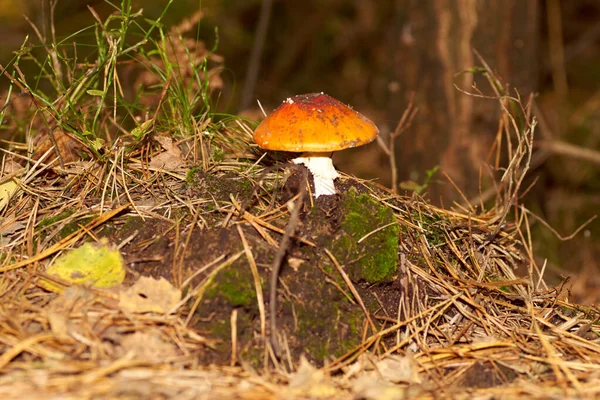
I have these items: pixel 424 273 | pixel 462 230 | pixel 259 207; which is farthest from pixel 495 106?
pixel 259 207

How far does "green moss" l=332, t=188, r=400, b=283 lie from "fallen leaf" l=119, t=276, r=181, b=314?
67 centimetres

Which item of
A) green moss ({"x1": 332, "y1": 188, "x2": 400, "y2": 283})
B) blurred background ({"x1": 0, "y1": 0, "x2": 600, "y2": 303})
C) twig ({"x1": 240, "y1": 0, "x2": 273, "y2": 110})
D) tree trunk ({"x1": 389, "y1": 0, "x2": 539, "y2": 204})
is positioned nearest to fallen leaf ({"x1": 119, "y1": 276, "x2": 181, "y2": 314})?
green moss ({"x1": 332, "y1": 188, "x2": 400, "y2": 283})

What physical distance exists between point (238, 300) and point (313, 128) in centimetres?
79

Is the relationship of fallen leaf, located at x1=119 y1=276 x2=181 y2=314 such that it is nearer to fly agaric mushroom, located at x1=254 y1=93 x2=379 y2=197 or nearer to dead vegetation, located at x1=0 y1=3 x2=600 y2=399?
dead vegetation, located at x1=0 y1=3 x2=600 y2=399

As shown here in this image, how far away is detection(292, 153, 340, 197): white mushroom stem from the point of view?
2.46m

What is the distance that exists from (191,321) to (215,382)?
0.29 metres

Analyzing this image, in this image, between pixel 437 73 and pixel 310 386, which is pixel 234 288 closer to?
pixel 310 386

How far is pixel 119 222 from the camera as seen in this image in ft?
7.75

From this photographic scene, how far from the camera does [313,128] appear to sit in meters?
2.34

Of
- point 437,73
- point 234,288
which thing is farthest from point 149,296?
point 437,73

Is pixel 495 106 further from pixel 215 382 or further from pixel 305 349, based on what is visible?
pixel 215 382

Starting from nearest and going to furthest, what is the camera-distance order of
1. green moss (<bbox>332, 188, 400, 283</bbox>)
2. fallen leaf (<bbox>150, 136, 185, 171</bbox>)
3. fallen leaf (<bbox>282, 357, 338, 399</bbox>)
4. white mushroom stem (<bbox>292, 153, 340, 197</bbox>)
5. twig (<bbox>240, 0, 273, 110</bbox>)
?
fallen leaf (<bbox>282, 357, 338, 399</bbox>)
green moss (<bbox>332, 188, 400, 283</bbox>)
white mushroom stem (<bbox>292, 153, 340, 197</bbox>)
fallen leaf (<bbox>150, 136, 185, 171</bbox>)
twig (<bbox>240, 0, 273, 110</bbox>)

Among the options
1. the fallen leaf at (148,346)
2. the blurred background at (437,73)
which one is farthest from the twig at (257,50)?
the fallen leaf at (148,346)

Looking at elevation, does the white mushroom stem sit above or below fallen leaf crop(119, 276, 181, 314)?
above
